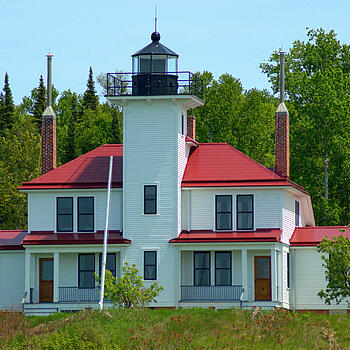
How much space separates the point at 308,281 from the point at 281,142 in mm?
7190

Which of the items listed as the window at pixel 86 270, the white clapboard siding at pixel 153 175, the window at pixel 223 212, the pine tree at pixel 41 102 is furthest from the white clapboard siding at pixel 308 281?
the pine tree at pixel 41 102

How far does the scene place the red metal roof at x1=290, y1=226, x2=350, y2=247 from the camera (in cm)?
5294

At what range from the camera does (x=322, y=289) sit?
52.0 m

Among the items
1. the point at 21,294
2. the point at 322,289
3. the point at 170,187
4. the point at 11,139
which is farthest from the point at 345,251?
the point at 11,139

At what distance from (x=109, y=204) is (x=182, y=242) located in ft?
13.9

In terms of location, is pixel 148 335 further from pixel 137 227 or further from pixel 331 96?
pixel 331 96

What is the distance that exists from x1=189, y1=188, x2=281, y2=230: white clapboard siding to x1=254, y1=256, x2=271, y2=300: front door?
63.2 inches

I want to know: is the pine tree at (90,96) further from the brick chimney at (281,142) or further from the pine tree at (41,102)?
the brick chimney at (281,142)

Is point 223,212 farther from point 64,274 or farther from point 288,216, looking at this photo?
point 64,274

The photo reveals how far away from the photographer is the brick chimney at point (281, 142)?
2144 inches

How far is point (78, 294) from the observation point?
5153 centimetres

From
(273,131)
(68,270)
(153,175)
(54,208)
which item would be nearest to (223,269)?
(153,175)

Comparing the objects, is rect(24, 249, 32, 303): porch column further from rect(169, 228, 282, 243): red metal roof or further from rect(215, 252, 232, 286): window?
rect(215, 252, 232, 286): window

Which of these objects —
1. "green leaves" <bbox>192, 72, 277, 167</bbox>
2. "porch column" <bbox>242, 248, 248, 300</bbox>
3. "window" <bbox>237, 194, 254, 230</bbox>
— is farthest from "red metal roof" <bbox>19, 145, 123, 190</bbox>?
"green leaves" <bbox>192, 72, 277, 167</bbox>
